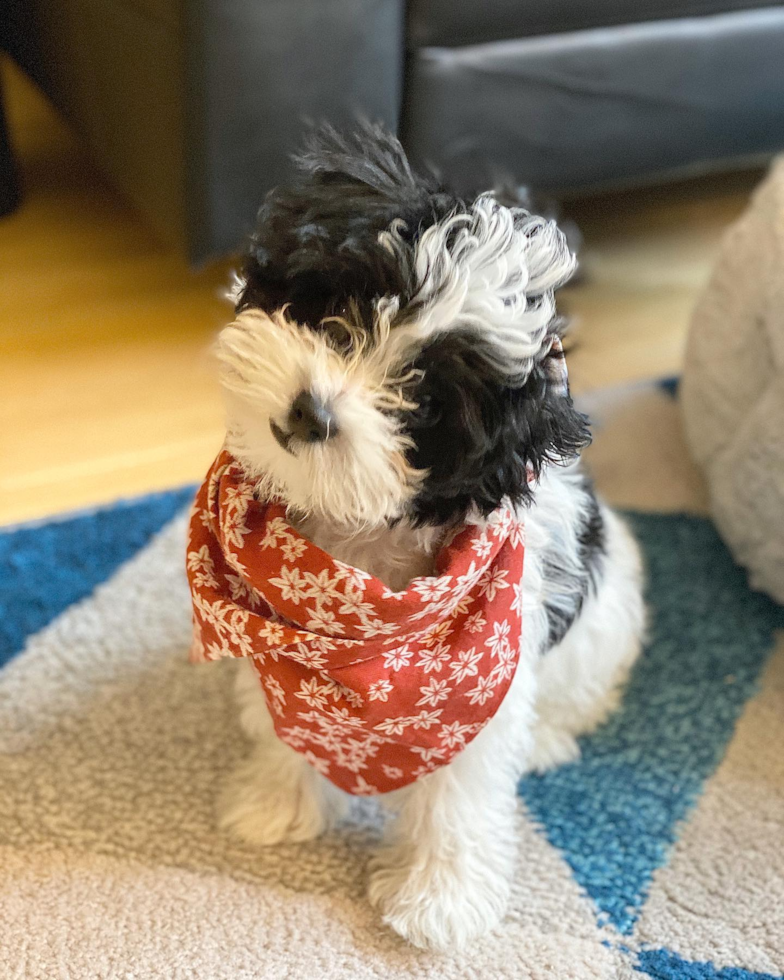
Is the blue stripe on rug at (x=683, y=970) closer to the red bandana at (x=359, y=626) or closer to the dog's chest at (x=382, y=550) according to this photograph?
the red bandana at (x=359, y=626)

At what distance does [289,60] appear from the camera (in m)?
1.81

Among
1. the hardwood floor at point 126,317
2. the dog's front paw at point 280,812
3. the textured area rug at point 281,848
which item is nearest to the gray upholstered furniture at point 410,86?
the hardwood floor at point 126,317

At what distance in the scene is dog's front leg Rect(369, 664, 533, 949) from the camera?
1214 mm

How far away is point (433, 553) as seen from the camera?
111cm

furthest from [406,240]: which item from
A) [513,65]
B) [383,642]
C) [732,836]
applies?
[513,65]

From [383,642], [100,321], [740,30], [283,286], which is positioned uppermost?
[283,286]

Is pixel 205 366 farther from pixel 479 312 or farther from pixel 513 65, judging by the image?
pixel 479 312

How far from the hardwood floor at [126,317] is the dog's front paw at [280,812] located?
65 cm

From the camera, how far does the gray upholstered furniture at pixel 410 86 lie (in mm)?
1801

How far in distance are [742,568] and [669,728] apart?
1.22ft

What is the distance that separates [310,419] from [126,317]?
150 centimetres

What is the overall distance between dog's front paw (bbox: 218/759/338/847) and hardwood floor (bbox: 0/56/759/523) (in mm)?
655

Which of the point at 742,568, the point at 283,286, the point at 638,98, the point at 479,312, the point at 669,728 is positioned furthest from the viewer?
the point at 638,98

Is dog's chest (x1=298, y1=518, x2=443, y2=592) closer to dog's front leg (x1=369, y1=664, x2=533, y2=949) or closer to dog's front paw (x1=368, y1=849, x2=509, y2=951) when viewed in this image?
dog's front leg (x1=369, y1=664, x2=533, y2=949)
